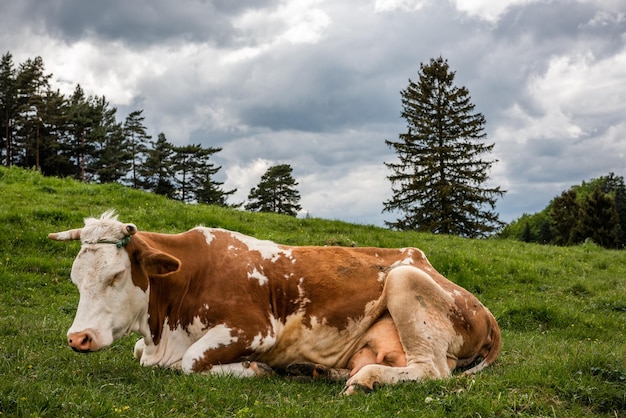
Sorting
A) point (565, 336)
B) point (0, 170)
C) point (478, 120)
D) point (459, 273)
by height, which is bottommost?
point (565, 336)

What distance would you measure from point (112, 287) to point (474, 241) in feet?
63.9

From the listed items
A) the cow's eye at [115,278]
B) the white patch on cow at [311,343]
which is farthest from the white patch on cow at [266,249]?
the cow's eye at [115,278]

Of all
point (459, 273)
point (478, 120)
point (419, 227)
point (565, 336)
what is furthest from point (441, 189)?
point (565, 336)

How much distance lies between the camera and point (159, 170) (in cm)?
6762

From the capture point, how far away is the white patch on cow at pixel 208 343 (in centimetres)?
624

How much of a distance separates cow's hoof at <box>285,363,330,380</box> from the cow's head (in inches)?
69.5

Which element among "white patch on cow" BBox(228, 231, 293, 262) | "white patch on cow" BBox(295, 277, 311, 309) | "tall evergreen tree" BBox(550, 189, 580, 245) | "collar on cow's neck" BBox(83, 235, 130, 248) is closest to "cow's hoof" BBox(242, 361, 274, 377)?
"white patch on cow" BBox(295, 277, 311, 309)

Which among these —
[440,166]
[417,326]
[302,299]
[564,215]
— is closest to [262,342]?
[302,299]

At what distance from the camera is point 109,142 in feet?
228

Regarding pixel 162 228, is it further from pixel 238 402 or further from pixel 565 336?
pixel 238 402

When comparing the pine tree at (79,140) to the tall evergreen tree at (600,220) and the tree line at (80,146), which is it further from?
the tall evergreen tree at (600,220)

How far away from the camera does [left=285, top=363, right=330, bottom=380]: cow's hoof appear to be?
6410 millimetres

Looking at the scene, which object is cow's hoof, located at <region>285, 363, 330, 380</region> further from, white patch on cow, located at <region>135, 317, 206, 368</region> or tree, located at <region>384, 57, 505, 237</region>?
tree, located at <region>384, 57, 505, 237</region>

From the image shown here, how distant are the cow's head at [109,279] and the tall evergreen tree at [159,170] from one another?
204 feet
